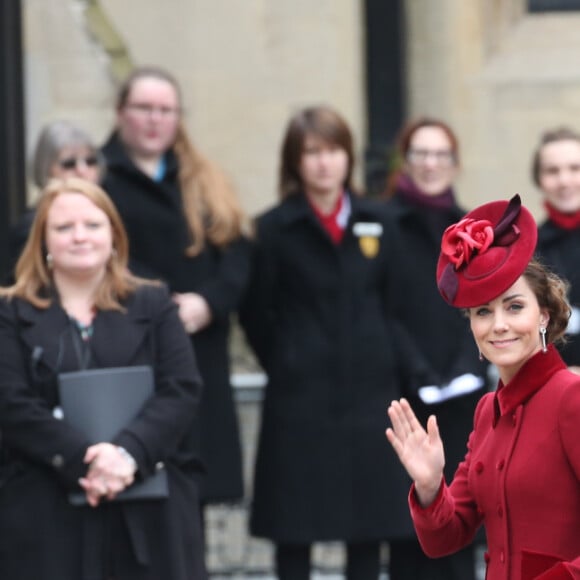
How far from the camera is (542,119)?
419 inches

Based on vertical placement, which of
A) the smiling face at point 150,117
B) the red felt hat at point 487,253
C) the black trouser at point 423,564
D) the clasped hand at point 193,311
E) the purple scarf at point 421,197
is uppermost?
the smiling face at point 150,117

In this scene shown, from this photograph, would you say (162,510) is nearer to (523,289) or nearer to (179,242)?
(179,242)

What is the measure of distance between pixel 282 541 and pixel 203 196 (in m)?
1.37

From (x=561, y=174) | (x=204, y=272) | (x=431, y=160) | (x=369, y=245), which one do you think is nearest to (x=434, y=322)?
(x=369, y=245)

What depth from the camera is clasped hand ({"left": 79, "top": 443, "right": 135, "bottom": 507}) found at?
20.4 ft

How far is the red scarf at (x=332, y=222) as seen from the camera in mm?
7625

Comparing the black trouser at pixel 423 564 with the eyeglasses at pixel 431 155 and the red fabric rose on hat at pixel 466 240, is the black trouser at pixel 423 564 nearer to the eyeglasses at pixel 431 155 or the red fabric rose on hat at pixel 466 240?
the eyeglasses at pixel 431 155

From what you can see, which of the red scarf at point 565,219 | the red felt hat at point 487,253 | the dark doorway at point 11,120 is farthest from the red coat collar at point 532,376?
the dark doorway at point 11,120

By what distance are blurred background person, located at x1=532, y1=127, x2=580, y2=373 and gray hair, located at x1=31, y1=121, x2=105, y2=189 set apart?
175cm

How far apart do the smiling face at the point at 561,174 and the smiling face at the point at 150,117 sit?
147 cm

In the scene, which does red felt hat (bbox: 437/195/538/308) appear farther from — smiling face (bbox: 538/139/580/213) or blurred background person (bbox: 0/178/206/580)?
smiling face (bbox: 538/139/580/213)

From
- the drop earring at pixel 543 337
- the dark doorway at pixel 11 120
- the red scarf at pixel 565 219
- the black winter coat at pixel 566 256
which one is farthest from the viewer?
the dark doorway at pixel 11 120

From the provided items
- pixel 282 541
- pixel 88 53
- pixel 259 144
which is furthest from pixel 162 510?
pixel 259 144

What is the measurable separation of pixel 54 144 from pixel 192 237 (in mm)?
637
